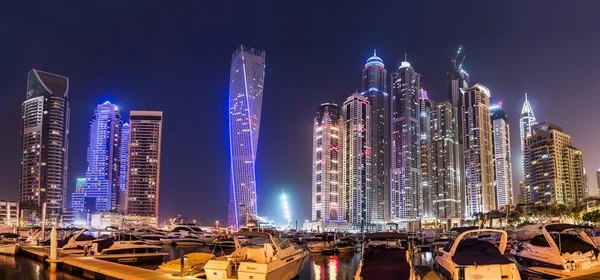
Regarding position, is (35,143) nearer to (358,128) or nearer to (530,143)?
(358,128)

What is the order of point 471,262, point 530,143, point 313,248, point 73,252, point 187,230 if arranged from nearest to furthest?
point 471,262 → point 73,252 → point 313,248 → point 187,230 → point 530,143

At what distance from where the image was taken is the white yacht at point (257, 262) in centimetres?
1776

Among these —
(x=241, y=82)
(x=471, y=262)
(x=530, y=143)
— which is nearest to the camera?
(x=471, y=262)

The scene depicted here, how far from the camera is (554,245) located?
802 inches

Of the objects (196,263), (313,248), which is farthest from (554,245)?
(313,248)

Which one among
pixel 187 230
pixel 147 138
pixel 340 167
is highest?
pixel 147 138

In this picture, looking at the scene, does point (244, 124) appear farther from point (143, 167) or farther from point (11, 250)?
point (143, 167)

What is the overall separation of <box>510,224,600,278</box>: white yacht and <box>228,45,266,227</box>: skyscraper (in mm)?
92581

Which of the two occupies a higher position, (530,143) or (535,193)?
(530,143)

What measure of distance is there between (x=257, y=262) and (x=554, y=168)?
595ft

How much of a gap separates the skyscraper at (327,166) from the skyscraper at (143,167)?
219 ft

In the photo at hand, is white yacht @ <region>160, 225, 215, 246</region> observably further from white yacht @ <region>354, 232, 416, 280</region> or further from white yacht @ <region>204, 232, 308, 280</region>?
white yacht @ <region>354, 232, 416, 280</region>

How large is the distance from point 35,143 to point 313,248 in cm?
16411

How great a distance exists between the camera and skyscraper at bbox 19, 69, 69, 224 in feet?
571
